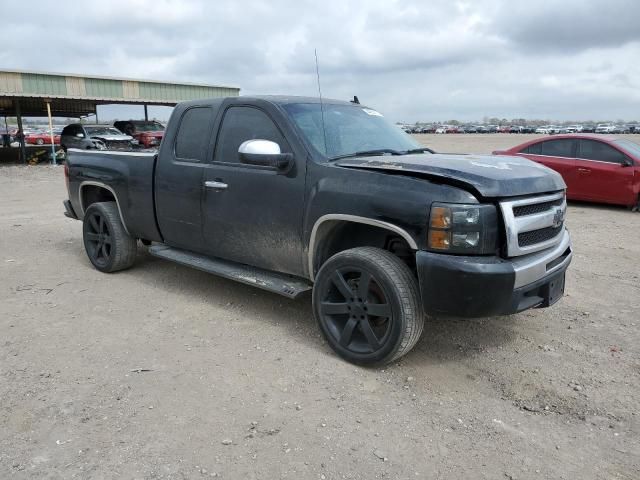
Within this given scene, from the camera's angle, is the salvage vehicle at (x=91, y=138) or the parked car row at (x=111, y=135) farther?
the parked car row at (x=111, y=135)

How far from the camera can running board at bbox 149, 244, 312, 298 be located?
4.18m

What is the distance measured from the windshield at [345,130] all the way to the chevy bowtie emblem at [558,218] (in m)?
1.37

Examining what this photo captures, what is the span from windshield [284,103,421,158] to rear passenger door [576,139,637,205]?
265 inches

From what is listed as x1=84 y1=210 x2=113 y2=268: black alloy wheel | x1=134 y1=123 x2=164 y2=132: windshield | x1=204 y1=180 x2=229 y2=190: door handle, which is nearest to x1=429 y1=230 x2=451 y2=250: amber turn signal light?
x1=204 y1=180 x2=229 y2=190: door handle

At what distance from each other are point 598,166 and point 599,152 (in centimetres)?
33

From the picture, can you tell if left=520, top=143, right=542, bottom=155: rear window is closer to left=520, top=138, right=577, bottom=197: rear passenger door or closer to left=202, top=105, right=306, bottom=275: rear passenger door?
left=520, top=138, right=577, bottom=197: rear passenger door

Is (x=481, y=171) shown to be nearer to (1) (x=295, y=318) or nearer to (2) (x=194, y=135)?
(1) (x=295, y=318)

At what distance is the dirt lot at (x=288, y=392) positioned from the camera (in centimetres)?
274

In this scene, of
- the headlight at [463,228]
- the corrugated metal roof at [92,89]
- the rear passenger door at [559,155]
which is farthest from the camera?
the corrugated metal roof at [92,89]

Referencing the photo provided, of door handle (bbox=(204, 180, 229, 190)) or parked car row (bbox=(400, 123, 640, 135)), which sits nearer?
door handle (bbox=(204, 180, 229, 190))

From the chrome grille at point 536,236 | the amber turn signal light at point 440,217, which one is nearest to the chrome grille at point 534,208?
the chrome grille at point 536,236

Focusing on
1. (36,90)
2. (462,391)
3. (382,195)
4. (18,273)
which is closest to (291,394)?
(462,391)

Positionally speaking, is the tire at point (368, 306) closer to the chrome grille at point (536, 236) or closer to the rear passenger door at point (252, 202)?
the rear passenger door at point (252, 202)

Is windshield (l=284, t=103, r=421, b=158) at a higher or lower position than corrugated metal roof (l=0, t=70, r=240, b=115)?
lower
